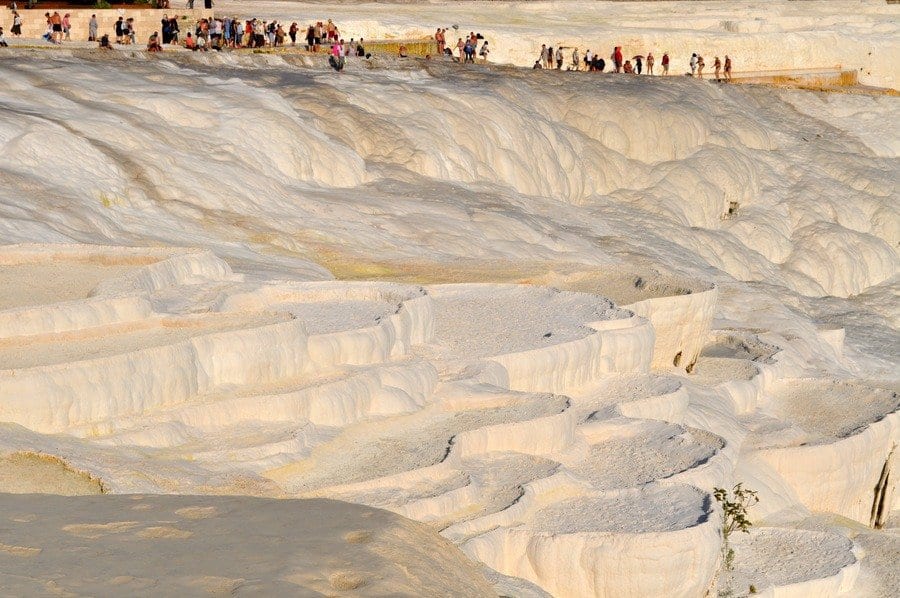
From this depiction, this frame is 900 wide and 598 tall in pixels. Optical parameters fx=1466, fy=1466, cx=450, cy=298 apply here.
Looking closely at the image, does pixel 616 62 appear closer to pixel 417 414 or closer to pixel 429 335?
pixel 429 335

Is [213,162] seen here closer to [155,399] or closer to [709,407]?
[709,407]

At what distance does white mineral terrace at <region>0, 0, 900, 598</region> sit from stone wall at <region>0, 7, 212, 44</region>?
8.39ft

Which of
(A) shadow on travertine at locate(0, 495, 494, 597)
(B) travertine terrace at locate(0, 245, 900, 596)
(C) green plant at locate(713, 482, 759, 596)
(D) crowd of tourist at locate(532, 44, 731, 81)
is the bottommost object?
(C) green plant at locate(713, 482, 759, 596)

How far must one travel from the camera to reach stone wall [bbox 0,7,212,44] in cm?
2466

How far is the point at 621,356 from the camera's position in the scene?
13.3 meters

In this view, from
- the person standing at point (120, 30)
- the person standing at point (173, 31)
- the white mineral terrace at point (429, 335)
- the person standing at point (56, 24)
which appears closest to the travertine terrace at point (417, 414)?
the white mineral terrace at point (429, 335)

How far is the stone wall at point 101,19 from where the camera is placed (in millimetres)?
24656

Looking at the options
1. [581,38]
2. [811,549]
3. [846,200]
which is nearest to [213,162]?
[811,549]

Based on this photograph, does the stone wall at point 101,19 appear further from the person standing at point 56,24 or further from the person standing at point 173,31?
the person standing at point 173,31

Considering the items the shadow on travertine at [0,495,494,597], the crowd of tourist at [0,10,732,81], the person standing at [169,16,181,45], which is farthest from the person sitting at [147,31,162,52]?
the shadow on travertine at [0,495,494,597]

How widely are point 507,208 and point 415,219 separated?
2.55 m

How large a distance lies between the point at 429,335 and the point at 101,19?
14.9 m

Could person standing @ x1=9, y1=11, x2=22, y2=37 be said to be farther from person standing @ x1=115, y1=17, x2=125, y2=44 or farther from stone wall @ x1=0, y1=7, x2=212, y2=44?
person standing @ x1=115, y1=17, x2=125, y2=44

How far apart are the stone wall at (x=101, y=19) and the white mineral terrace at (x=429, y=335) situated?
8.39ft
